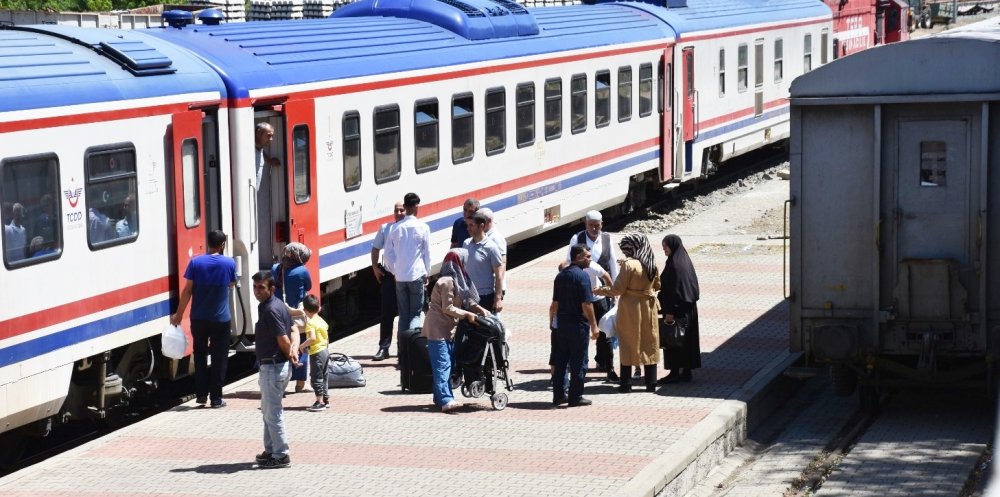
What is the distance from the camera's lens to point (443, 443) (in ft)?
39.4

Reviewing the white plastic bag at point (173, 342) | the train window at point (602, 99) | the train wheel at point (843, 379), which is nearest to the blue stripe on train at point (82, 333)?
the white plastic bag at point (173, 342)

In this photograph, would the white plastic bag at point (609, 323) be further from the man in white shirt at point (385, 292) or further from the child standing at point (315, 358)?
the child standing at point (315, 358)

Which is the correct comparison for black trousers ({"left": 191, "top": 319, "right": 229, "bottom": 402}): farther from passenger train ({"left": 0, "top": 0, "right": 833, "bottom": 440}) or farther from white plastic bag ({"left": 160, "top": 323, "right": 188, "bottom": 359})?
passenger train ({"left": 0, "top": 0, "right": 833, "bottom": 440})

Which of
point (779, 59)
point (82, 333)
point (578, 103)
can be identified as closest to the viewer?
point (82, 333)

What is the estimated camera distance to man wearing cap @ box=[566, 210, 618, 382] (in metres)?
14.0

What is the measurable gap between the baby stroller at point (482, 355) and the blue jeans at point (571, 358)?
1.50 ft

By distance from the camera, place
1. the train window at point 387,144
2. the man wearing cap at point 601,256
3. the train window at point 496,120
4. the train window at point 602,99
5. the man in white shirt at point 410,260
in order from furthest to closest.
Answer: the train window at point 602,99
the train window at point 496,120
the train window at point 387,144
the man in white shirt at point 410,260
the man wearing cap at point 601,256

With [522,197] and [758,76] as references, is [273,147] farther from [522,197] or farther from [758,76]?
[758,76]

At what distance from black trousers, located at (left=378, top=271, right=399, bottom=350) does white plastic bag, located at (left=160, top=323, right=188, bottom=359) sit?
284cm

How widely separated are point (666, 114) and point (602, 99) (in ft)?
10.1

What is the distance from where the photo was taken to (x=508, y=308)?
59.5 ft

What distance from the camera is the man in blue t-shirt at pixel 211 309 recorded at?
12805 mm

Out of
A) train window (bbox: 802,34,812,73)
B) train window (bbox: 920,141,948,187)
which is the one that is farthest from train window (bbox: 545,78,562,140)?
train window (bbox: 802,34,812,73)

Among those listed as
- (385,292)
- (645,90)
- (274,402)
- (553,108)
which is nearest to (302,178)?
(385,292)
